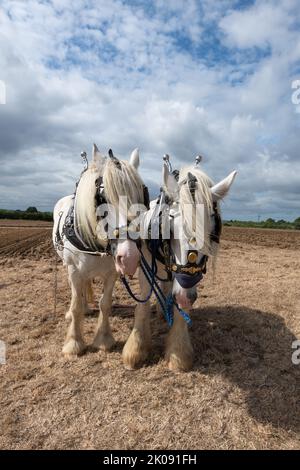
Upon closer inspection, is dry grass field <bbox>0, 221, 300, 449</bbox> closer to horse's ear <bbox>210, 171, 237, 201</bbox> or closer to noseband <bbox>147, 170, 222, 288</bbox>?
noseband <bbox>147, 170, 222, 288</bbox>

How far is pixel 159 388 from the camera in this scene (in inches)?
119

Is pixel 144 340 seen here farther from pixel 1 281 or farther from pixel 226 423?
pixel 1 281

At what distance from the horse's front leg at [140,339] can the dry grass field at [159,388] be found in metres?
0.11

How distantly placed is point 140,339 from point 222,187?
1.93 metres

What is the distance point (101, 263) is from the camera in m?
3.53

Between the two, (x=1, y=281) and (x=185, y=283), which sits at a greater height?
(x=185, y=283)

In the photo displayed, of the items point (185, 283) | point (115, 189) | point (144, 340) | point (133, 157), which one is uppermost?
point (133, 157)

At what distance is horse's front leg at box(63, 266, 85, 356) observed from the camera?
11.9ft

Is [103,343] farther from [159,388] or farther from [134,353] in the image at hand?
[159,388]

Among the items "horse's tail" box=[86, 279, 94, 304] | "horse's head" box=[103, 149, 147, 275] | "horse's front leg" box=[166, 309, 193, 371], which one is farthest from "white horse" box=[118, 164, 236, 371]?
"horse's tail" box=[86, 279, 94, 304]
